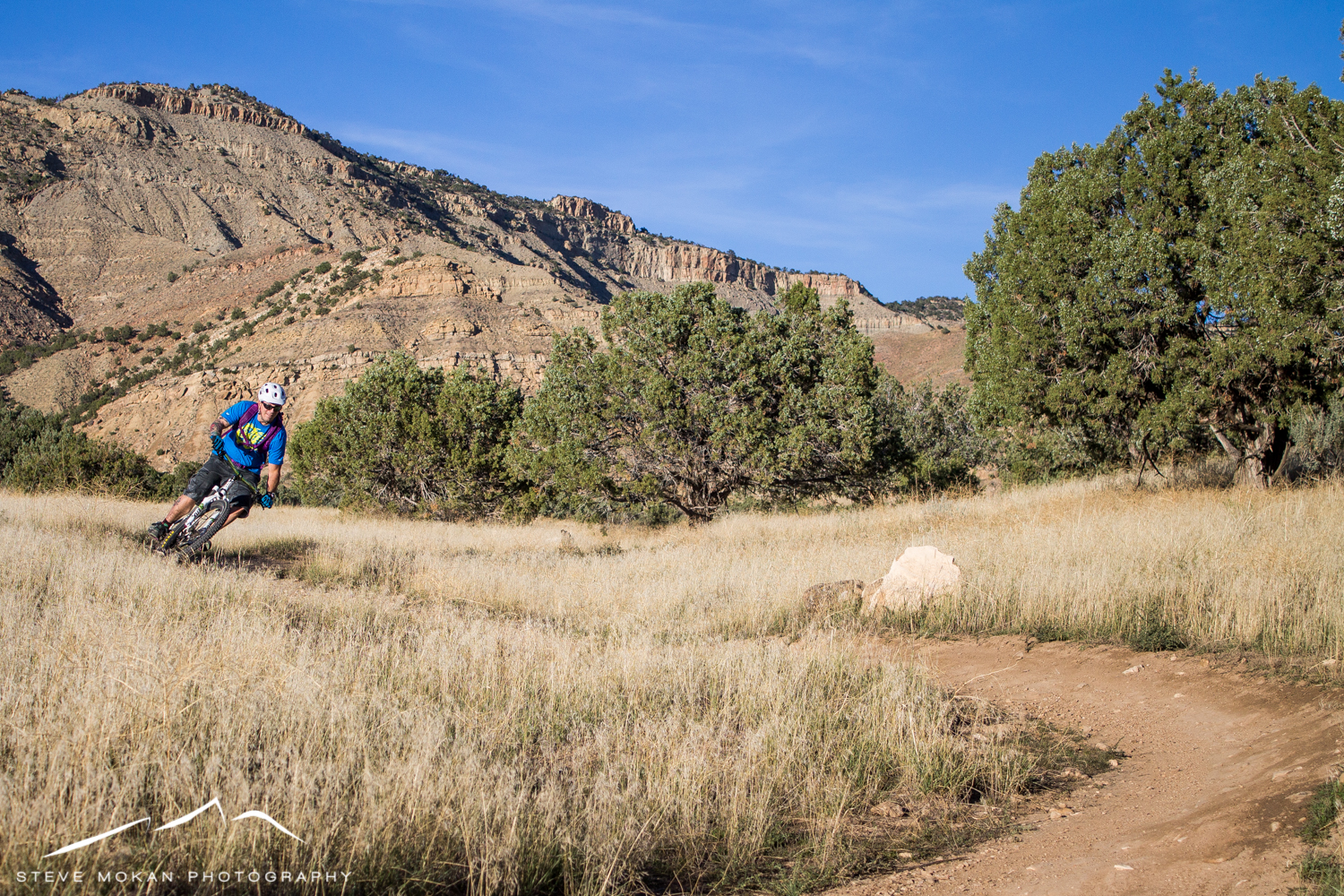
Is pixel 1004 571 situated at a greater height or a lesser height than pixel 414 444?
lesser

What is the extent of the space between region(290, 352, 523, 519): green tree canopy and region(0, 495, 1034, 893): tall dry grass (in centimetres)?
1800

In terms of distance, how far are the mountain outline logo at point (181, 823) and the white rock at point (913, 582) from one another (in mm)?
6753

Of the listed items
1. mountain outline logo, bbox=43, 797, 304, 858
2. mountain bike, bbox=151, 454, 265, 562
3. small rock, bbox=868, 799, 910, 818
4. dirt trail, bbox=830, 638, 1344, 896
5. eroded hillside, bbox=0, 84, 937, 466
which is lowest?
small rock, bbox=868, 799, 910, 818

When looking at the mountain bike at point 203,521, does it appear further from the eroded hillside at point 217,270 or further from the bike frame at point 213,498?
the eroded hillside at point 217,270

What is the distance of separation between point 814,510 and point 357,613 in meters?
15.4

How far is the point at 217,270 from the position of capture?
267 feet

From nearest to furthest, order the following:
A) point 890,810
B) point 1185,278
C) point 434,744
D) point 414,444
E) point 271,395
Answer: point 434,744, point 890,810, point 271,395, point 1185,278, point 414,444

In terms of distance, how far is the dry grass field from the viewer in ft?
9.97

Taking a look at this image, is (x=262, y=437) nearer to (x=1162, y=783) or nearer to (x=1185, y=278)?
(x=1162, y=783)

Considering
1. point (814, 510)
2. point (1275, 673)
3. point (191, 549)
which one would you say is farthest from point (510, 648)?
point (814, 510)

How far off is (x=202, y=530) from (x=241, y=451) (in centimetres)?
110

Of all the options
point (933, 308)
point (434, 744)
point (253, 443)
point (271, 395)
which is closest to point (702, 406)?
point (271, 395)

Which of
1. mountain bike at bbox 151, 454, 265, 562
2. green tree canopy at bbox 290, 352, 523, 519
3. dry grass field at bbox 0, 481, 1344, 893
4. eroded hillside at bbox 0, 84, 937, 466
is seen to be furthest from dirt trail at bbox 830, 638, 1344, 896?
eroded hillside at bbox 0, 84, 937, 466

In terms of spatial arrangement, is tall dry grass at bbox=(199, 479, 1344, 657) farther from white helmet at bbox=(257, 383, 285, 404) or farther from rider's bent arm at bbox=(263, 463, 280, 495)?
white helmet at bbox=(257, 383, 285, 404)
